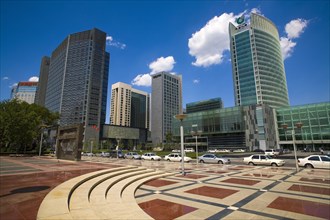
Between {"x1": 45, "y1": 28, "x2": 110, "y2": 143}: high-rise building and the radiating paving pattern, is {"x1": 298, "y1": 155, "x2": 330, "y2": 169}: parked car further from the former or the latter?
{"x1": 45, "y1": 28, "x2": 110, "y2": 143}: high-rise building

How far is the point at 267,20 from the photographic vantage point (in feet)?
414

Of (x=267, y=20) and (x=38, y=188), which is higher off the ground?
(x=267, y=20)

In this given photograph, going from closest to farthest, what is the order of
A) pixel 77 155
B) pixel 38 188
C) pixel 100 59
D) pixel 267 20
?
pixel 38 188 < pixel 77 155 < pixel 267 20 < pixel 100 59

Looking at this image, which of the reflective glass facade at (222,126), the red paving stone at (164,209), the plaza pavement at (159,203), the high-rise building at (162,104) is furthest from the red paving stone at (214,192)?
the high-rise building at (162,104)

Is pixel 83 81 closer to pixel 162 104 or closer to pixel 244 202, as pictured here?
pixel 162 104

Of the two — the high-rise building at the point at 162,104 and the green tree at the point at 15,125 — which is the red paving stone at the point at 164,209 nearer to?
the green tree at the point at 15,125

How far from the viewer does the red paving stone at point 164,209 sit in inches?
261

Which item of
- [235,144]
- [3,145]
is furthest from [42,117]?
[235,144]

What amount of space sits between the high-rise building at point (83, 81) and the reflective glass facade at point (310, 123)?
4154 inches

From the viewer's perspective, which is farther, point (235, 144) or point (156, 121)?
point (156, 121)

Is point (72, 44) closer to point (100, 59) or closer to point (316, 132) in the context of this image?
point (100, 59)

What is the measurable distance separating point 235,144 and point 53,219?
301 ft

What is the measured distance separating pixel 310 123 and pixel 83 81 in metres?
131

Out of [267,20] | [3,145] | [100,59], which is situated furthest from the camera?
[100,59]
